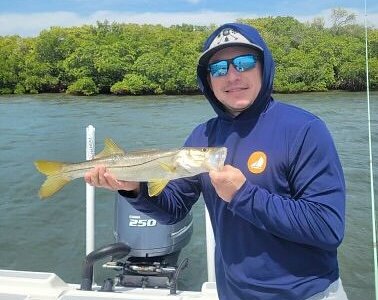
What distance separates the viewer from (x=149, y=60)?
1777 inches

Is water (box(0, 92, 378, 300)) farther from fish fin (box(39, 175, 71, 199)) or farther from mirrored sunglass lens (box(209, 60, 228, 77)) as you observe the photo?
mirrored sunglass lens (box(209, 60, 228, 77))

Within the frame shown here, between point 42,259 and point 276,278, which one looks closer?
point 276,278

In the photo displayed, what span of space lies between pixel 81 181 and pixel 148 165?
10.4m

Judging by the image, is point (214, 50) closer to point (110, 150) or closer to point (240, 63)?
point (240, 63)

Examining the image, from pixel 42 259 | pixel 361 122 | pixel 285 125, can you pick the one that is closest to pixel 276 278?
pixel 285 125

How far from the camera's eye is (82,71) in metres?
44.2

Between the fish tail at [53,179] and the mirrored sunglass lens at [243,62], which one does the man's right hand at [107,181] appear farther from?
the mirrored sunglass lens at [243,62]

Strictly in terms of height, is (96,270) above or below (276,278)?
below

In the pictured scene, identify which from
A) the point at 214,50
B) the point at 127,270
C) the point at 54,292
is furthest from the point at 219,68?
the point at 127,270

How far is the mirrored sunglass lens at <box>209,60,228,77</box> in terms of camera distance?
6.33ft

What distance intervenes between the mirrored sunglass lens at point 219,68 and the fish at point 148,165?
0.30 m

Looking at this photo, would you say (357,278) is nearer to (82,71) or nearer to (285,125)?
(285,125)

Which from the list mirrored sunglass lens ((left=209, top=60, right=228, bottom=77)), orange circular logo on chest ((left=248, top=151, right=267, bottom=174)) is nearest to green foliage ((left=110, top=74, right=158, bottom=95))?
mirrored sunglass lens ((left=209, top=60, right=228, bottom=77))

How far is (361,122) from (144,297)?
20.2 metres
